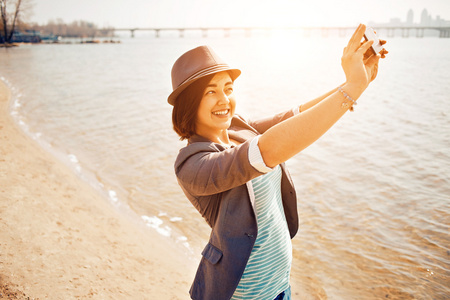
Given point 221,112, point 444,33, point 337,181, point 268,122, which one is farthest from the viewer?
point 444,33

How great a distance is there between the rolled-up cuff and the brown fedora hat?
0.45 m

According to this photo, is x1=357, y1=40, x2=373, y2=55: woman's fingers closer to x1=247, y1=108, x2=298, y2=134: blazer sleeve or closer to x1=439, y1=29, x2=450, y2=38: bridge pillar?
x1=247, y1=108, x2=298, y2=134: blazer sleeve

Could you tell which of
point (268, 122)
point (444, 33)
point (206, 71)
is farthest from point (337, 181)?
point (444, 33)

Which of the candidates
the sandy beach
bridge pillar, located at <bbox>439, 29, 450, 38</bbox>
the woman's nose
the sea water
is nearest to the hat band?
the woman's nose

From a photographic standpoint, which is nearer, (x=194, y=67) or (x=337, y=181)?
(x=194, y=67)

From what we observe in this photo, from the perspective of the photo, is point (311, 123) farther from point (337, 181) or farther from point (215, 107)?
point (337, 181)

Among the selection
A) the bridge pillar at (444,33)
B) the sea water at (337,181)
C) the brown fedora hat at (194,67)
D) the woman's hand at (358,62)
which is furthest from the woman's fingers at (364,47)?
the bridge pillar at (444,33)

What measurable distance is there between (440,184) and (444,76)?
60.7 ft

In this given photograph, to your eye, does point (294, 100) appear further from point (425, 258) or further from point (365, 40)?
point (365, 40)

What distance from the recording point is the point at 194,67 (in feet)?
4.92

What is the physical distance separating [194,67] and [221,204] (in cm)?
58

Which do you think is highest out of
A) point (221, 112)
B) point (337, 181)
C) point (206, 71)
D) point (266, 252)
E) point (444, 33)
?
point (444, 33)

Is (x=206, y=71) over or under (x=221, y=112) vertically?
over

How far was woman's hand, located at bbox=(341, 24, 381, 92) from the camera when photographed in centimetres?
114
